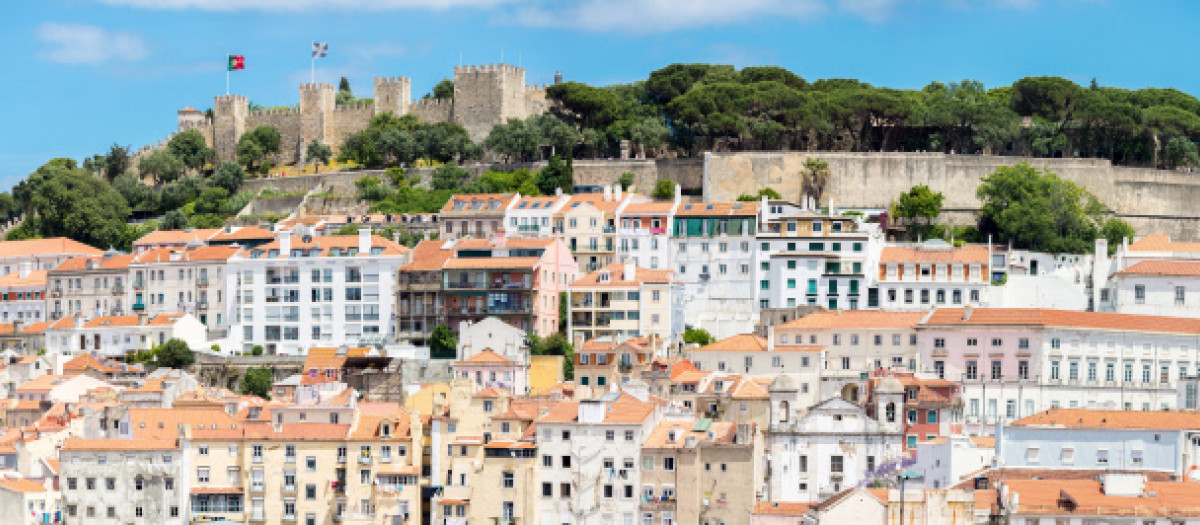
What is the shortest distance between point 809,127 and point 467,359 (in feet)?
96.8

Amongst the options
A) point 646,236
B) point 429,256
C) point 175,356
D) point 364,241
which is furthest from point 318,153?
point 175,356

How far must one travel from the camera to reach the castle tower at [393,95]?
10238cm

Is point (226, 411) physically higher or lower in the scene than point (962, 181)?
lower

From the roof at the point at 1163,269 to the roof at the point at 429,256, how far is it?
25084 millimetres

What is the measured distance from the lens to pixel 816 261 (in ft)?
234

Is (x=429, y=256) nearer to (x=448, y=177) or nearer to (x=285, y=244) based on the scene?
(x=285, y=244)

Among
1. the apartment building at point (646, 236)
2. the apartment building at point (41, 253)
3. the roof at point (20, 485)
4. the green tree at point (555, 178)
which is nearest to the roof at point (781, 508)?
the roof at point (20, 485)

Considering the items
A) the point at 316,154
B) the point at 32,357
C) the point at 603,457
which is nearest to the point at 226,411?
the point at 603,457

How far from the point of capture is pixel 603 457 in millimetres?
52750

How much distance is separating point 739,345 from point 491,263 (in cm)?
1156

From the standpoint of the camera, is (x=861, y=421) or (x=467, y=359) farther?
(x=467, y=359)

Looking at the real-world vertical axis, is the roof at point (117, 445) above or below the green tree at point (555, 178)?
below

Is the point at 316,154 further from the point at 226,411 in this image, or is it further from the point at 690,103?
the point at 226,411

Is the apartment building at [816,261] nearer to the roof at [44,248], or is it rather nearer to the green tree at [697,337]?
the green tree at [697,337]
